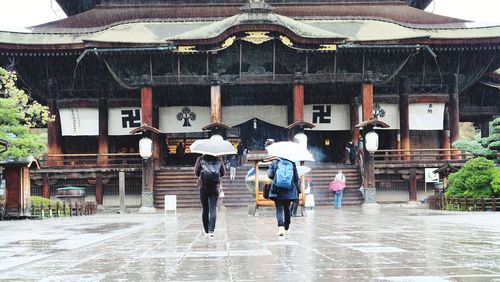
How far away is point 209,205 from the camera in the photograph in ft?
37.6

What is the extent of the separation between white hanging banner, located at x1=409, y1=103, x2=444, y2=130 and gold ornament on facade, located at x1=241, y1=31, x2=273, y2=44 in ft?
29.1

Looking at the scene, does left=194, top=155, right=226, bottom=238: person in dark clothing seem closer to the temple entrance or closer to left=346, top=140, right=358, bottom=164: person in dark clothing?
left=346, top=140, right=358, bottom=164: person in dark clothing

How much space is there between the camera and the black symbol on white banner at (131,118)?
3256cm

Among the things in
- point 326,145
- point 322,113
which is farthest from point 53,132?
point 326,145

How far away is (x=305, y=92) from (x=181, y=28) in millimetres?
7471

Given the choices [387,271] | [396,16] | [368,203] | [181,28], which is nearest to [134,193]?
[181,28]

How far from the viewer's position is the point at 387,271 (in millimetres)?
6227

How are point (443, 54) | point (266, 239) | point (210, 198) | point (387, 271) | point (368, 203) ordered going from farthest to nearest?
point (443, 54) < point (368, 203) < point (210, 198) < point (266, 239) < point (387, 271)

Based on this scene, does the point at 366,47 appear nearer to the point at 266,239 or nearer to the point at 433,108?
the point at 433,108

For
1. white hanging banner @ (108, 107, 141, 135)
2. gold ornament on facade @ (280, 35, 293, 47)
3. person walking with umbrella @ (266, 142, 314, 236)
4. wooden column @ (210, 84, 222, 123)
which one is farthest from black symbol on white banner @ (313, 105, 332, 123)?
person walking with umbrella @ (266, 142, 314, 236)

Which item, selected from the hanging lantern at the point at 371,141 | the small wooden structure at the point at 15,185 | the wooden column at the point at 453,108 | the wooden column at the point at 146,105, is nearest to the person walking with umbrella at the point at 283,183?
the small wooden structure at the point at 15,185

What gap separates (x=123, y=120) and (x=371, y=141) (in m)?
13.2

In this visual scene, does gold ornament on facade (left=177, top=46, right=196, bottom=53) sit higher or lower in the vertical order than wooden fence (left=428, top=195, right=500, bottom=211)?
higher

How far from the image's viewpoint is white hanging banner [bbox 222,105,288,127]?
33.0 m
